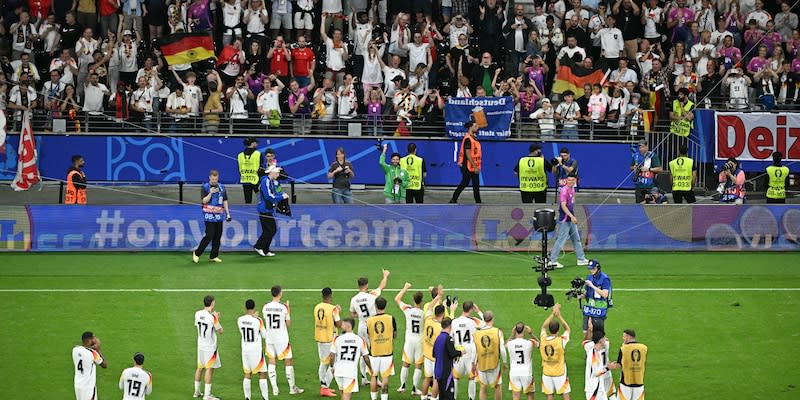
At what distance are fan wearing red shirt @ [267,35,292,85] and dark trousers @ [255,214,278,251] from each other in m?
6.31

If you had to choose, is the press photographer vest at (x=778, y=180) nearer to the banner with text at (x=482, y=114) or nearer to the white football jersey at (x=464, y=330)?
the banner with text at (x=482, y=114)

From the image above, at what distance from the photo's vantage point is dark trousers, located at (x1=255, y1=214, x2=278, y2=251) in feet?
95.3

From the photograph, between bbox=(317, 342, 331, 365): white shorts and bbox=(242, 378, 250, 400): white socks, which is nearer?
bbox=(242, 378, 250, 400): white socks

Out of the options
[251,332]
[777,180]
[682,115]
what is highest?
[682,115]

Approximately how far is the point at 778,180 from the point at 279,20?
13.9m

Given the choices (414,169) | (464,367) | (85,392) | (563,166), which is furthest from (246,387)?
(563,166)

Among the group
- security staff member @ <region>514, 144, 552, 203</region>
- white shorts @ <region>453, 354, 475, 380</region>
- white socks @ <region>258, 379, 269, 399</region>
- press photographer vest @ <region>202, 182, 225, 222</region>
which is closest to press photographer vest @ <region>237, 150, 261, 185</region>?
press photographer vest @ <region>202, 182, 225, 222</region>

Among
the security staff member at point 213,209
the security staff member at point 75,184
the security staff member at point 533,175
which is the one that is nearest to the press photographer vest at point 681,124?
the security staff member at point 533,175

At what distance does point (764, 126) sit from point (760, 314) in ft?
32.6

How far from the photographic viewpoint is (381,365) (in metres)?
19.7

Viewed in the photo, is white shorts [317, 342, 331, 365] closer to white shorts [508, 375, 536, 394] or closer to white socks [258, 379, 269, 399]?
white socks [258, 379, 269, 399]

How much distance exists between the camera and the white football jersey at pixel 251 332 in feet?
64.2

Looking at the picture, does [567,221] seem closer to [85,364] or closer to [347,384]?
[347,384]

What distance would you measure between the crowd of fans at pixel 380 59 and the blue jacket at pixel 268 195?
519 centimetres
